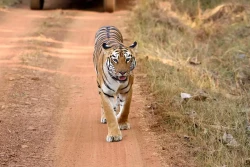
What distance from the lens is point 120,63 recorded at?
616 centimetres

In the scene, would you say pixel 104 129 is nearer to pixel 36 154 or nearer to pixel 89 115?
pixel 89 115

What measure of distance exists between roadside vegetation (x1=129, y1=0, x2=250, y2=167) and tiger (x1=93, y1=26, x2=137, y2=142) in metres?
0.55

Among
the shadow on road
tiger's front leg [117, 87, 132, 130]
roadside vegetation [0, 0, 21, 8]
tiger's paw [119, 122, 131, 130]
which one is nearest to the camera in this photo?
tiger's front leg [117, 87, 132, 130]

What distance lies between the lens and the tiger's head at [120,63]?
242 inches

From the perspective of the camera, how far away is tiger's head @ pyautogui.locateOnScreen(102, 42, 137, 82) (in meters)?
6.15

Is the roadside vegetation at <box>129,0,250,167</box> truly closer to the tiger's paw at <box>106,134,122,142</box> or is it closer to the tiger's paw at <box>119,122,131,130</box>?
the tiger's paw at <box>119,122,131,130</box>

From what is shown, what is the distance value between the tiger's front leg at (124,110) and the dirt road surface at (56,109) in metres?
0.10

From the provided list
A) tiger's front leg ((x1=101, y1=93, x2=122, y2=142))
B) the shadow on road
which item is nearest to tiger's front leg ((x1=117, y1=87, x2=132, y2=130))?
tiger's front leg ((x1=101, y1=93, x2=122, y2=142))

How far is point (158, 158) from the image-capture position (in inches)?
233

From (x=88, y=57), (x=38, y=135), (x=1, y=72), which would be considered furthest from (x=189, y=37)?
(x=38, y=135)

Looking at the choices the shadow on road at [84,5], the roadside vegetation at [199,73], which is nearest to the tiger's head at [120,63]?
the roadside vegetation at [199,73]

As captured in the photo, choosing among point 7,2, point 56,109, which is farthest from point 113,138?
point 7,2

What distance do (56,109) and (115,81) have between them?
5.08 feet

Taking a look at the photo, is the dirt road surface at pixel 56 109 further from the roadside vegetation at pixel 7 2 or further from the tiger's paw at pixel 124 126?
the roadside vegetation at pixel 7 2
